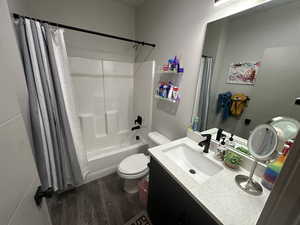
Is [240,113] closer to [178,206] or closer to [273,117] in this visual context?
[273,117]

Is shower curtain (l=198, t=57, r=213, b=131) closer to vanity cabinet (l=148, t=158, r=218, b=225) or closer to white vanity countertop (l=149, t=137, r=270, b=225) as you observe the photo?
white vanity countertop (l=149, t=137, r=270, b=225)

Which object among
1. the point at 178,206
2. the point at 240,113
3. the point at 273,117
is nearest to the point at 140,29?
the point at 240,113

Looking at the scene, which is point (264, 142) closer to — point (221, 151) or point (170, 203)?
point (221, 151)

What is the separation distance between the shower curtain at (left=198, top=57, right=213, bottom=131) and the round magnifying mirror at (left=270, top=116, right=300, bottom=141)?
50 cm

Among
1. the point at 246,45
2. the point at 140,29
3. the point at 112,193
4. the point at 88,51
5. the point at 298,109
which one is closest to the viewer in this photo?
the point at 298,109

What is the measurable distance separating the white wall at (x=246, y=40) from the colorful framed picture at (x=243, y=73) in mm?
29

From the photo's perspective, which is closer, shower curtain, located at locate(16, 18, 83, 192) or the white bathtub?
shower curtain, located at locate(16, 18, 83, 192)

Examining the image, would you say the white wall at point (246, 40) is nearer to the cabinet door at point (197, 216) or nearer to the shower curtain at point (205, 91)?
the shower curtain at point (205, 91)

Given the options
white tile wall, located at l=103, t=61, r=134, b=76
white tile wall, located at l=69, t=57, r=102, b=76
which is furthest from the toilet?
white tile wall, located at l=69, t=57, r=102, b=76

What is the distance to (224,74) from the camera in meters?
1.01

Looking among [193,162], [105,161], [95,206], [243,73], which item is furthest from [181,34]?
[95,206]

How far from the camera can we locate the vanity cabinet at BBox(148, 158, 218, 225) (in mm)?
663

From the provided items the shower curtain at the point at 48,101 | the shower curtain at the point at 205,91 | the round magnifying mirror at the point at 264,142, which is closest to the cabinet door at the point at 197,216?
the round magnifying mirror at the point at 264,142

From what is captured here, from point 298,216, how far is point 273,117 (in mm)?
753
